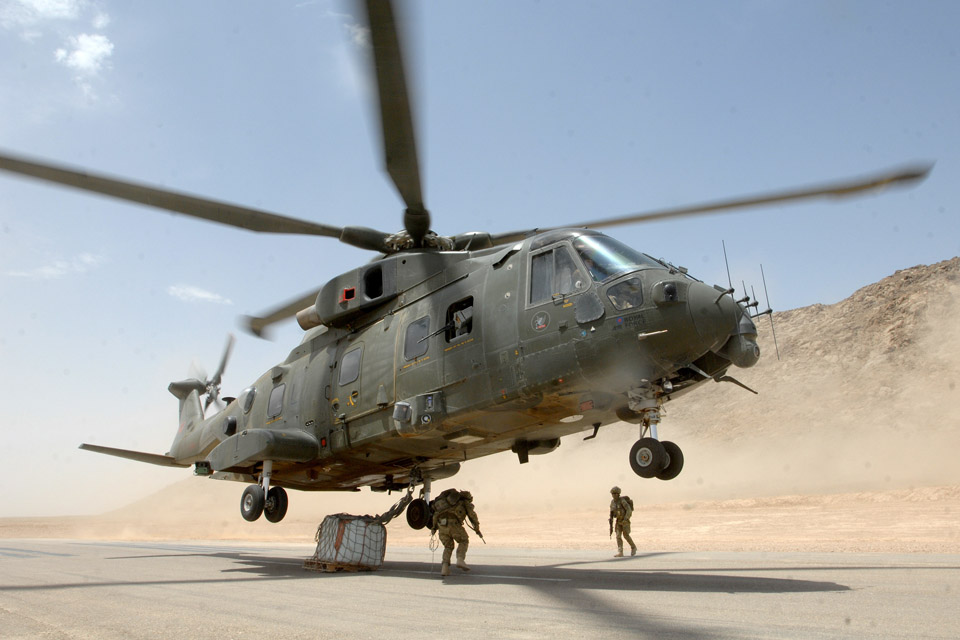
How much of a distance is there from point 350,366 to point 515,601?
5.46 metres

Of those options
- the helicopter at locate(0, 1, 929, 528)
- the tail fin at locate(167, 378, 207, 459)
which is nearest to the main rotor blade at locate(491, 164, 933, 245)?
the helicopter at locate(0, 1, 929, 528)

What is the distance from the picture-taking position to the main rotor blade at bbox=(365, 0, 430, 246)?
6300 mm

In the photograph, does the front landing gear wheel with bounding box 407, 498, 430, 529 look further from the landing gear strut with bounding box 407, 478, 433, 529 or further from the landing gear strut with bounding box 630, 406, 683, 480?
the landing gear strut with bounding box 630, 406, 683, 480

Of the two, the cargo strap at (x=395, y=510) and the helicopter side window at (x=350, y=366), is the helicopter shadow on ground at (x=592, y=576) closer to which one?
the cargo strap at (x=395, y=510)

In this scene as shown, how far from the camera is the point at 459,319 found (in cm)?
1016

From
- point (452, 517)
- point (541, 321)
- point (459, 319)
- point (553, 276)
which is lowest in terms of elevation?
point (452, 517)

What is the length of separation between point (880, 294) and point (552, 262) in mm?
65711

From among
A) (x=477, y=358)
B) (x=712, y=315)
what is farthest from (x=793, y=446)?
(x=712, y=315)

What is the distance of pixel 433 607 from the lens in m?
→ 7.29

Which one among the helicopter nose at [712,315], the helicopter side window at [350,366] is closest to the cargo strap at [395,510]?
the helicopter side window at [350,366]

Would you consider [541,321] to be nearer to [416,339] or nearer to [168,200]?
[416,339]

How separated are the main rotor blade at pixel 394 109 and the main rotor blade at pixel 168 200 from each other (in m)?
1.87

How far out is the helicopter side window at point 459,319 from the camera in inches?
394

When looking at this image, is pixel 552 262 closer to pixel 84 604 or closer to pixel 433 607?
pixel 433 607
